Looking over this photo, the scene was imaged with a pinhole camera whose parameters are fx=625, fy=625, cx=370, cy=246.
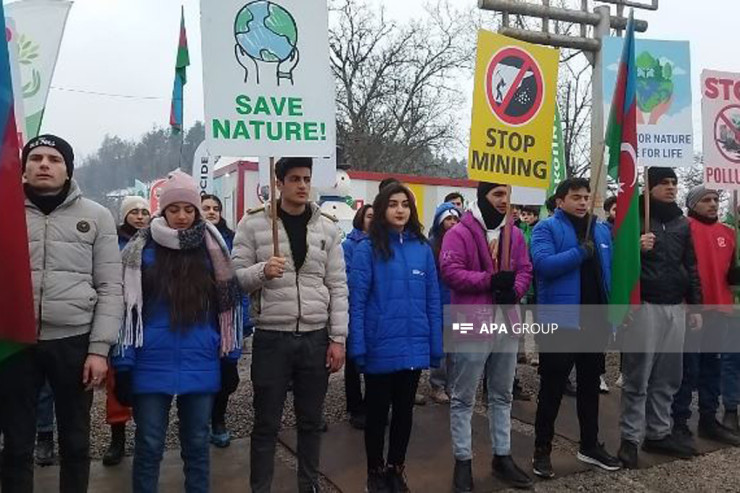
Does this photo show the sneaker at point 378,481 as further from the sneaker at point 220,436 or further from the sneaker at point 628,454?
the sneaker at point 628,454

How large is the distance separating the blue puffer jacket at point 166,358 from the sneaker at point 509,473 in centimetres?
198

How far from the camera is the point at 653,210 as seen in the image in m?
4.80

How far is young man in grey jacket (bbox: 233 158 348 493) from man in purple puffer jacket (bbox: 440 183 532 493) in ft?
2.67

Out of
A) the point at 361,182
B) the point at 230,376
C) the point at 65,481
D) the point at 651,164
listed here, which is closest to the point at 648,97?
the point at 651,164

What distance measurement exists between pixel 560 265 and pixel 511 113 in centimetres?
104

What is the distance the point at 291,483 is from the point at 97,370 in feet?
5.28

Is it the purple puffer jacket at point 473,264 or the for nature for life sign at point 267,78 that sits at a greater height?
the for nature for life sign at point 267,78

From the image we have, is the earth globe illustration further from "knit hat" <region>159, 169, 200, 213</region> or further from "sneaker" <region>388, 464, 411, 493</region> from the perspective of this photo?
"sneaker" <region>388, 464, 411, 493</region>

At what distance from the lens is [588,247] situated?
4.12 meters

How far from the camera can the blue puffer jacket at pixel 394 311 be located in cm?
362

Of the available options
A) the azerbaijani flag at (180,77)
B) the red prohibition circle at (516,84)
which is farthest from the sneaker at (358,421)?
the azerbaijani flag at (180,77)

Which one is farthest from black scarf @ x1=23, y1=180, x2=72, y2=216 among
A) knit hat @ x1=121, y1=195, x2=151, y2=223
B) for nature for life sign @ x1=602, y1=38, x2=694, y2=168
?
for nature for life sign @ x1=602, y1=38, x2=694, y2=168

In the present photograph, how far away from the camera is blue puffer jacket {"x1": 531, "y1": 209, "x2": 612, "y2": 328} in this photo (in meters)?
4.06

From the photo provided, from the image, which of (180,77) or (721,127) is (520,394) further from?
(180,77)
